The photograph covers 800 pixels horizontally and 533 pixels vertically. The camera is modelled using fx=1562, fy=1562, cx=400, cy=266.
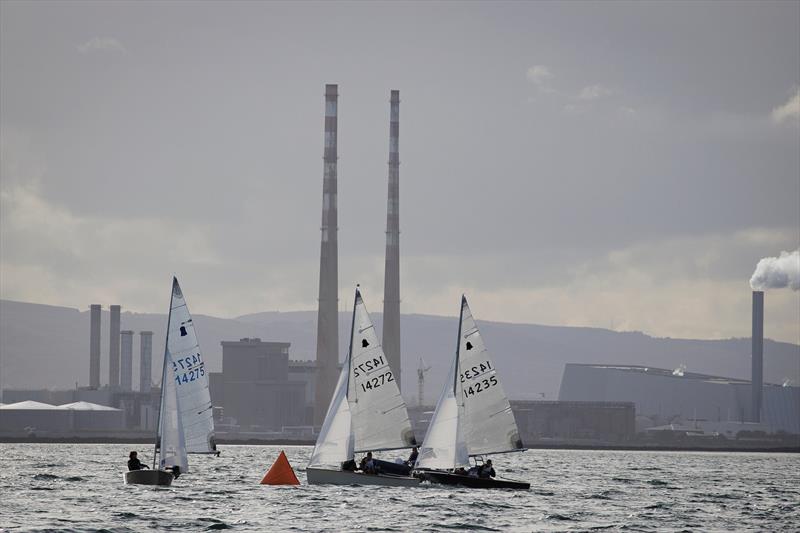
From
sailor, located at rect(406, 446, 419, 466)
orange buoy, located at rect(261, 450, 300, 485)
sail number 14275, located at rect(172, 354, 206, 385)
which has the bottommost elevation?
orange buoy, located at rect(261, 450, 300, 485)

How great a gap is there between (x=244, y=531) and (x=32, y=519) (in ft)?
28.3

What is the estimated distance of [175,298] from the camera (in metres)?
77.2

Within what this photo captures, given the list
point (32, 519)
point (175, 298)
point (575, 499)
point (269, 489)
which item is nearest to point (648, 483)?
point (575, 499)

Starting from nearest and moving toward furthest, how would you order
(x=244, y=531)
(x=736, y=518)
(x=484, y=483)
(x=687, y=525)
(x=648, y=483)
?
(x=244, y=531) < (x=687, y=525) < (x=736, y=518) < (x=484, y=483) < (x=648, y=483)

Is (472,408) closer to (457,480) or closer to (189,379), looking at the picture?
(457,480)

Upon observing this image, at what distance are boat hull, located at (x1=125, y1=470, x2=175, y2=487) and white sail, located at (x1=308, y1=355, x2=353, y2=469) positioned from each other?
274 inches

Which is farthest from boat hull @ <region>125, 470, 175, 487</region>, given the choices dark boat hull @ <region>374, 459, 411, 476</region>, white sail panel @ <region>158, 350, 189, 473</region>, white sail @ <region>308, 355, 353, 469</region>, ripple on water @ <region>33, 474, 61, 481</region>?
ripple on water @ <region>33, 474, 61, 481</region>

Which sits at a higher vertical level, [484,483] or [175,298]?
[175,298]

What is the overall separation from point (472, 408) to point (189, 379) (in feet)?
45.9

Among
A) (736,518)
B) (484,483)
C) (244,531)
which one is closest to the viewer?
(244,531)

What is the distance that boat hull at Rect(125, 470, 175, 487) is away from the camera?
244 feet

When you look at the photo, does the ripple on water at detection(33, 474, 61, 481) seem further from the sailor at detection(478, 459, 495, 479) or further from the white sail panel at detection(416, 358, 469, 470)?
the sailor at detection(478, 459, 495, 479)

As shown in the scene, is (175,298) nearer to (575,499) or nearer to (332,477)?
(332,477)

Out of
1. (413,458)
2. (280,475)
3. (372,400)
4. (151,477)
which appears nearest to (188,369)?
(151,477)
